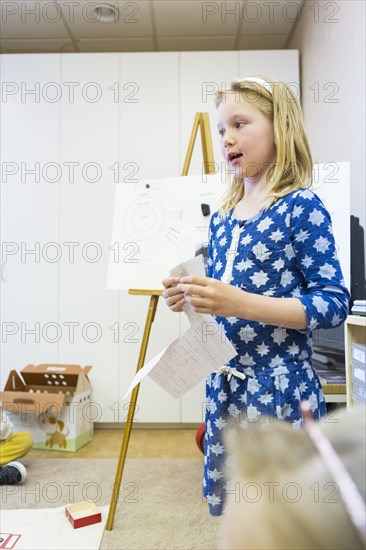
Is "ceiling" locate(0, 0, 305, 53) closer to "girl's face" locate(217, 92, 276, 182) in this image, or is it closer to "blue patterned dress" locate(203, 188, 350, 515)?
"girl's face" locate(217, 92, 276, 182)

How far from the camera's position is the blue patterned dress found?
829 mm

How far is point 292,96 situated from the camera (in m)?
0.97

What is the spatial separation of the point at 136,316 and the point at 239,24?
1.96 m

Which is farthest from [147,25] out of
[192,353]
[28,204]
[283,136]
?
[192,353]

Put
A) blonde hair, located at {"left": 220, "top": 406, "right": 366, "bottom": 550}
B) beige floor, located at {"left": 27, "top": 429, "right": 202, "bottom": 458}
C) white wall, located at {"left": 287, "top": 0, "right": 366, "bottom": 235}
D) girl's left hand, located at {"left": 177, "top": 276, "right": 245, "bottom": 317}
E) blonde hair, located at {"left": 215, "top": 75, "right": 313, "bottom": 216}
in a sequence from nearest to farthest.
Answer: blonde hair, located at {"left": 220, "top": 406, "right": 366, "bottom": 550} < girl's left hand, located at {"left": 177, "top": 276, "right": 245, "bottom": 317} < blonde hair, located at {"left": 215, "top": 75, "right": 313, "bottom": 216} < white wall, located at {"left": 287, "top": 0, "right": 366, "bottom": 235} < beige floor, located at {"left": 27, "top": 429, "right": 202, "bottom": 458}

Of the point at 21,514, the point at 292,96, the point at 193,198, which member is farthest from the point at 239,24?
the point at 21,514

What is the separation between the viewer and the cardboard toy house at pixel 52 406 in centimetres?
233

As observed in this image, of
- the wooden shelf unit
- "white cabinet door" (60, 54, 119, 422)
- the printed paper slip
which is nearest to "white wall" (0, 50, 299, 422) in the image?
"white cabinet door" (60, 54, 119, 422)

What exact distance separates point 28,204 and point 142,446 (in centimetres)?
161

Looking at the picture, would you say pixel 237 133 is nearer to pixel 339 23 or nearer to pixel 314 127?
pixel 339 23

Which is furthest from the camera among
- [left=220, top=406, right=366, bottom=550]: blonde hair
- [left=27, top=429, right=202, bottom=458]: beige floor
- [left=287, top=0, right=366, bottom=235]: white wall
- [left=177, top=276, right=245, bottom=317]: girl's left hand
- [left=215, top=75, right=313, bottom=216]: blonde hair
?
[left=27, top=429, right=202, bottom=458]: beige floor

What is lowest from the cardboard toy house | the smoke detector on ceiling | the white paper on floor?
the white paper on floor

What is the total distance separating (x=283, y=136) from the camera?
3.05 ft

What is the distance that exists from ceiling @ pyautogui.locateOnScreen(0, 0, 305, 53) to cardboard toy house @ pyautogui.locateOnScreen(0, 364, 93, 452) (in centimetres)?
216
